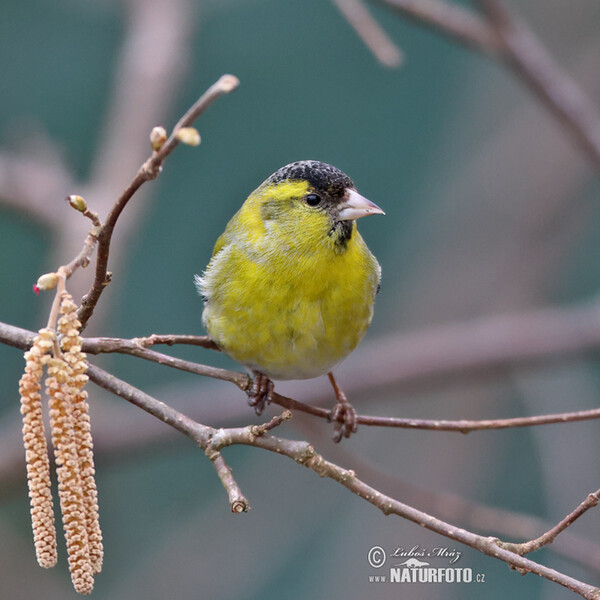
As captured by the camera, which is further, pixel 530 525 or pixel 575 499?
pixel 575 499

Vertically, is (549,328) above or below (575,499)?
above

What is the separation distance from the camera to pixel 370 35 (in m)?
2.89

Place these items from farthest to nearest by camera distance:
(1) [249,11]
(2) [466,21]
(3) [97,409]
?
(1) [249,11], (3) [97,409], (2) [466,21]

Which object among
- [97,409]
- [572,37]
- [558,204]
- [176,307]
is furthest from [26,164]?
[572,37]

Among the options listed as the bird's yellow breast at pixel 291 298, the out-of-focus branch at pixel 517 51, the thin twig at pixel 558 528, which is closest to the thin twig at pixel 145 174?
the thin twig at pixel 558 528

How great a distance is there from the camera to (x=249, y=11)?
7.37 metres

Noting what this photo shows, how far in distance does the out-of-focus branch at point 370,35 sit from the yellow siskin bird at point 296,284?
40cm

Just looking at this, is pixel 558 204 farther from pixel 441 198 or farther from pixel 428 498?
pixel 428 498

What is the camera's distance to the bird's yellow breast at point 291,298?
280cm

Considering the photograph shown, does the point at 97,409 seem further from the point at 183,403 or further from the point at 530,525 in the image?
the point at 530,525

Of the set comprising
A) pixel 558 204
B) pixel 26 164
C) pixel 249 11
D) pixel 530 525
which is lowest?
pixel 530 525

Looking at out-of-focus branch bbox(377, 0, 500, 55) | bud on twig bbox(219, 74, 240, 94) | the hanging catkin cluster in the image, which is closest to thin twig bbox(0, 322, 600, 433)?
the hanging catkin cluster

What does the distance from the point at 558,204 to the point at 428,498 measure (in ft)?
13.4

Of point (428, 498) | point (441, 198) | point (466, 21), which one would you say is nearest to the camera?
point (428, 498)
